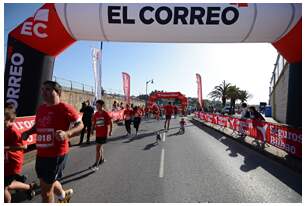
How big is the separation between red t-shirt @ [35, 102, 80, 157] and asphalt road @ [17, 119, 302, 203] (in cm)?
125

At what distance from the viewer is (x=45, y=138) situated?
367 cm

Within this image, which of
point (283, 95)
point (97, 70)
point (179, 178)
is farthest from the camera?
point (283, 95)

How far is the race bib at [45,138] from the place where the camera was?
12.0 feet

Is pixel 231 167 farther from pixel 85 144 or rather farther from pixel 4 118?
pixel 85 144

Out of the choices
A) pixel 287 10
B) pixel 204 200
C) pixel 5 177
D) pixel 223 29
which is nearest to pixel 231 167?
pixel 204 200

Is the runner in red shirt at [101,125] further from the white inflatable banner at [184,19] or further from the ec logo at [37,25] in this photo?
the ec logo at [37,25]

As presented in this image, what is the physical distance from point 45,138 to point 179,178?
3185mm

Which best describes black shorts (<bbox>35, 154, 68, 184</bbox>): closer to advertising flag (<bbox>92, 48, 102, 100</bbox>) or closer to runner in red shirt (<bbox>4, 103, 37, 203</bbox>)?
runner in red shirt (<bbox>4, 103, 37, 203</bbox>)

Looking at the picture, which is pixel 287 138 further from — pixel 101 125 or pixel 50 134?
pixel 50 134

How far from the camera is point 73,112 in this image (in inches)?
149

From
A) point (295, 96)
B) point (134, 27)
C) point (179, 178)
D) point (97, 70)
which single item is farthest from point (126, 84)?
point (179, 178)

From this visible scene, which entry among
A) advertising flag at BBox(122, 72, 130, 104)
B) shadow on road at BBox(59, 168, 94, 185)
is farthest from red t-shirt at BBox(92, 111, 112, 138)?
advertising flag at BBox(122, 72, 130, 104)

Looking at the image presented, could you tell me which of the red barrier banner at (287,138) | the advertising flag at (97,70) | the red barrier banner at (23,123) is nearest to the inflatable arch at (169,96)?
the advertising flag at (97,70)

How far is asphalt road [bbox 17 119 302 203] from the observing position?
4.62 m
